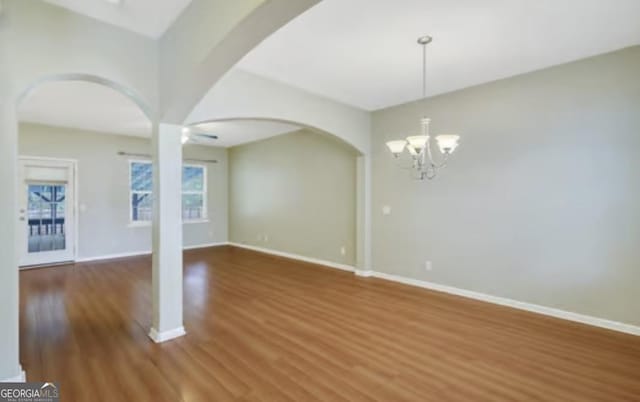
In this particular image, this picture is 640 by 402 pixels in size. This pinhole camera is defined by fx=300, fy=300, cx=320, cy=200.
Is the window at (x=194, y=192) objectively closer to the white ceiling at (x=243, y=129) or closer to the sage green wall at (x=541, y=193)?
the white ceiling at (x=243, y=129)

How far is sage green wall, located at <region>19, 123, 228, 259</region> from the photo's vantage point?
611cm

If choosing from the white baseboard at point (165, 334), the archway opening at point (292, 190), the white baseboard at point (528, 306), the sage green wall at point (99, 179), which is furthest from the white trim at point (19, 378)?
the sage green wall at point (99, 179)

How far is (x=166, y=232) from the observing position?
3.00 meters

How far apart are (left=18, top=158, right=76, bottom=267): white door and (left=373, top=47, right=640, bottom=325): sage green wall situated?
6.90m

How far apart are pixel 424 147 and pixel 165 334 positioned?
3368 mm

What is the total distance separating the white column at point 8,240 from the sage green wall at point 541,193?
4564 millimetres

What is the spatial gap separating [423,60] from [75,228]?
24.3 feet

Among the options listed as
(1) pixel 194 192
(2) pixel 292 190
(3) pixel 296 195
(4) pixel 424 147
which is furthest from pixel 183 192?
(4) pixel 424 147

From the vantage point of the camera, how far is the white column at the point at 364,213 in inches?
212

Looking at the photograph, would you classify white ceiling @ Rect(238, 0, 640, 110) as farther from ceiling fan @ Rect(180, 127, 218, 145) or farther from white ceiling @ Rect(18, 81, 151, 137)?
ceiling fan @ Rect(180, 127, 218, 145)

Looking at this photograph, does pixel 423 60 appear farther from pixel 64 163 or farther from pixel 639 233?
pixel 64 163

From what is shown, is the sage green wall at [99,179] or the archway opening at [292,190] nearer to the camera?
the archway opening at [292,190]

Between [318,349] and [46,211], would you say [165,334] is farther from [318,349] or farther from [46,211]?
[46,211]

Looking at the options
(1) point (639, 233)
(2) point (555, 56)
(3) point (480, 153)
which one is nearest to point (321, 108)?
(3) point (480, 153)
